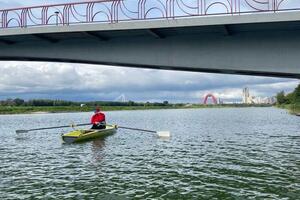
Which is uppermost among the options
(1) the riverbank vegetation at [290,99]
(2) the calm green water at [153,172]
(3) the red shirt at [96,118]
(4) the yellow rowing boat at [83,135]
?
(1) the riverbank vegetation at [290,99]

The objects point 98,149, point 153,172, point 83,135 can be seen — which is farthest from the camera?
point 83,135

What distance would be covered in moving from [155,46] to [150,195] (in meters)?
6.22

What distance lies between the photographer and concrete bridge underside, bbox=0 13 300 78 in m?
13.6

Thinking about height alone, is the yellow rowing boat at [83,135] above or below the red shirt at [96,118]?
below

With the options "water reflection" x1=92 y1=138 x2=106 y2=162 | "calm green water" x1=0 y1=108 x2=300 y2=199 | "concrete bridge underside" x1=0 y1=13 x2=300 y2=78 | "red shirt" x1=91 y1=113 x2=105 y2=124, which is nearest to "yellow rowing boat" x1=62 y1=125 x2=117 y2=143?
"water reflection" x1=92 y1=138 x2=106 y2=162

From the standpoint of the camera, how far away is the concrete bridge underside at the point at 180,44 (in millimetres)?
13609

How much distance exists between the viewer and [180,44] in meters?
15.2

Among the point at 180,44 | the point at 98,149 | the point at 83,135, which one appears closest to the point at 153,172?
the point at 180,44

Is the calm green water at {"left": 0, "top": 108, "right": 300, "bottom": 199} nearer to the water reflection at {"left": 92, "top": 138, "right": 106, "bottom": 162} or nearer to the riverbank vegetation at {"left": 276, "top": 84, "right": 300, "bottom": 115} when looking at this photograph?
the water reflection at {"left": 92, "top": 138, "right": 106, "bottom": 162}

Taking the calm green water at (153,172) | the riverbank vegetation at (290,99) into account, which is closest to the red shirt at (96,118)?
the calm green water at (153,172)

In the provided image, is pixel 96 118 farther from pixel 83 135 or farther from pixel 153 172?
pixel 153 172

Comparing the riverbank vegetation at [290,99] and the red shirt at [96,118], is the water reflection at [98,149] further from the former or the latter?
the riverbank vegetation at [290,99]

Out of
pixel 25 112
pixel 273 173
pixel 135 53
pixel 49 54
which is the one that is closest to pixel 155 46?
pixel 135 53

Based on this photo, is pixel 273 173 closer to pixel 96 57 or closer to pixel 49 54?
pixel 96 57
